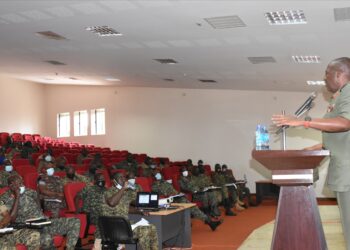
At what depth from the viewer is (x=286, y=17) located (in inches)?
268

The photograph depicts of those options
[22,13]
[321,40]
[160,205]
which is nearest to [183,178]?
[160,205]

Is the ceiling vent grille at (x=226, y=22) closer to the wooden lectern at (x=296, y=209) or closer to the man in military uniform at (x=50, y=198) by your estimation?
the man in military uniform at (x=50, y=198)

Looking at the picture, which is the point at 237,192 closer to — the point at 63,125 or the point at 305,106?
the point at 63,125

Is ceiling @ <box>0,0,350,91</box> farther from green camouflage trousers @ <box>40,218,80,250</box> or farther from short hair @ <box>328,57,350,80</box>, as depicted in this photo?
short hair @ <box>328,57,350,80</box>

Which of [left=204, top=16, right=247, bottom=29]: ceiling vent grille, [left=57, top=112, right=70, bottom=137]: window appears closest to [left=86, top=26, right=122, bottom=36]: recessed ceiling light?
[left=204, top=16, right=247, bottom=29]: ceiling vent grille

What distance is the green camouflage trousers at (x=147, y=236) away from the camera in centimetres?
563

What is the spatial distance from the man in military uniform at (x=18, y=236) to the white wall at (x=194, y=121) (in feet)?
37.5

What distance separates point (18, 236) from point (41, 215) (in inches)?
25.7

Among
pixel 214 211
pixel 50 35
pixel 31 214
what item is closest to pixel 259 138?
pixel 31 214

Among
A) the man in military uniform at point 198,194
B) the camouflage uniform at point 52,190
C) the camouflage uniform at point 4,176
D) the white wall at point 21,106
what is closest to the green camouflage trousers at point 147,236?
the camouflage uniform at point 52,190

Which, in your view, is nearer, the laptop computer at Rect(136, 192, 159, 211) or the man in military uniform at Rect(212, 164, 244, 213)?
the laptop computer at Rect(136, 192, 159, 211)

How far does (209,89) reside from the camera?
16719 millimetres

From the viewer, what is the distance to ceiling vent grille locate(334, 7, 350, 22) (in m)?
6.18

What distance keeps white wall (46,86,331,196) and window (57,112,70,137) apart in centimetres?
100
